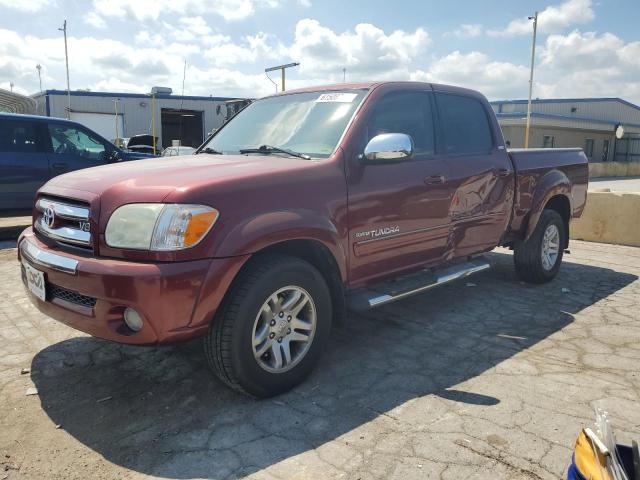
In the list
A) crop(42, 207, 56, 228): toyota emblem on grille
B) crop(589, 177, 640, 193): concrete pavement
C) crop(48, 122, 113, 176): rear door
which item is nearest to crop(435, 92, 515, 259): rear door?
crop(42, 207, 56, 228): toyota emblem on grille

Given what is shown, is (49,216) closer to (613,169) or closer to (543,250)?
(543,250)

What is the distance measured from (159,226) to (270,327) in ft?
2.83

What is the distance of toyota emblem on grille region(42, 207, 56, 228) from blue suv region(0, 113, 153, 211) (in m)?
5.43

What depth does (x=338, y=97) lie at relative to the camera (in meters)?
3.97

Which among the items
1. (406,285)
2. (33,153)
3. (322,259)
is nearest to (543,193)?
(406,285)

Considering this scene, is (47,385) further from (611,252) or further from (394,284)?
(611,252)

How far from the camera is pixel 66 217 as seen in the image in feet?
10.0

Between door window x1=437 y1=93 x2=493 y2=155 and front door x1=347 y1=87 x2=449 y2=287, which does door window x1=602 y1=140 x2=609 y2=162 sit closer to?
door window x1=437 y1=93 x2=493 y2=155

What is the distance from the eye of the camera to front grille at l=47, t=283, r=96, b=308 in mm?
2836

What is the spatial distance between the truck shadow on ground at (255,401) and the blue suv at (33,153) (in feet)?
16.5

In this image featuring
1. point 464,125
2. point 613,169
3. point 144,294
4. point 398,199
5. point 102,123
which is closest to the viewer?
point 144,294

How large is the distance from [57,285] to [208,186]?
3.35ft

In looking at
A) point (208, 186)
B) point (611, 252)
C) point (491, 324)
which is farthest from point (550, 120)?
point (208, 186)

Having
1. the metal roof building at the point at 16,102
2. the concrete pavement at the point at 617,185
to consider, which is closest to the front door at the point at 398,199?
the concrete pavement at the point at 617,185
